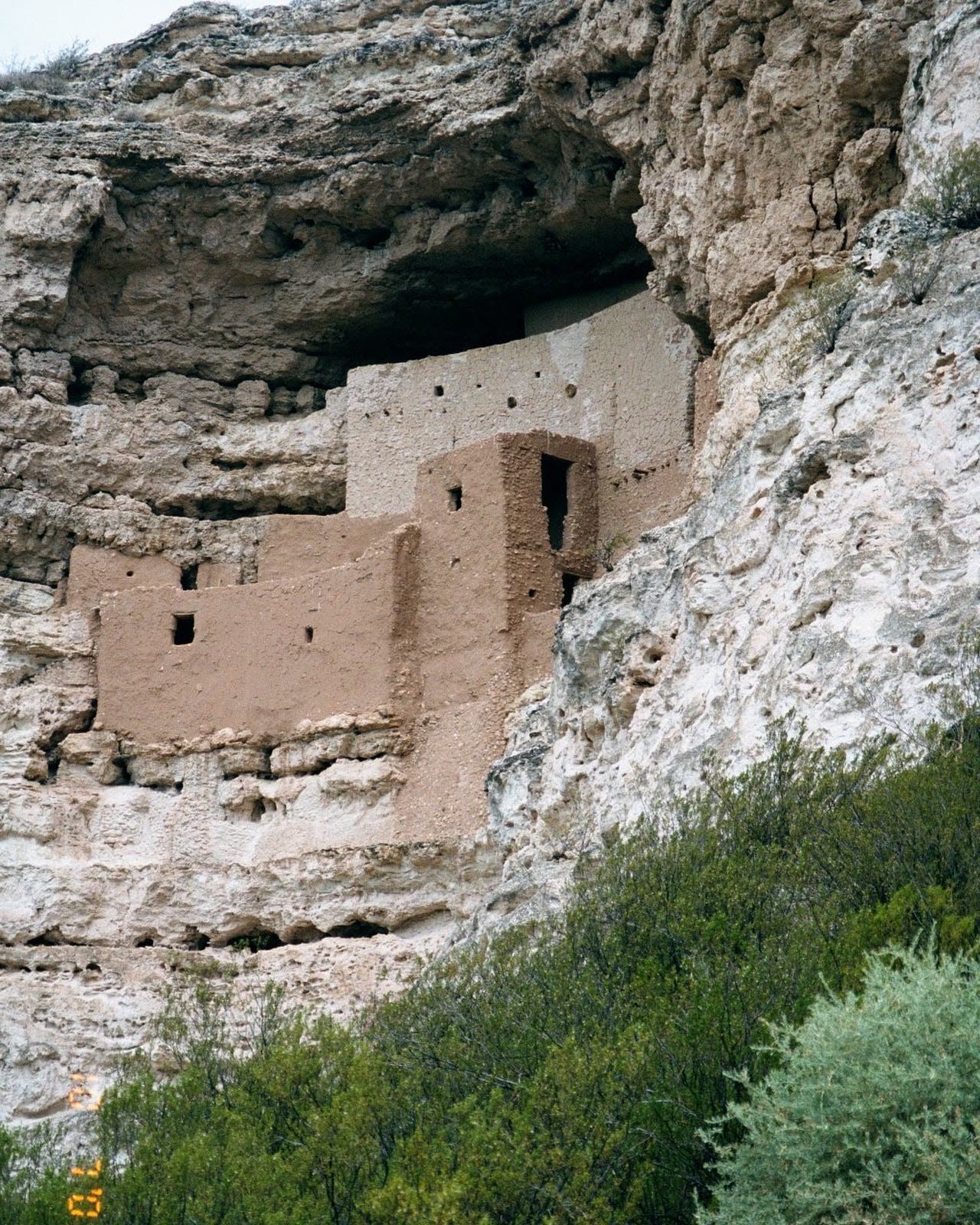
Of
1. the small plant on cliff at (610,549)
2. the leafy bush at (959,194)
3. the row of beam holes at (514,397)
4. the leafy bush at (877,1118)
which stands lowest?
the leafy bush at (877,1118)

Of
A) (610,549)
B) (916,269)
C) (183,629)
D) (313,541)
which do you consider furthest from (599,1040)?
(313,541)

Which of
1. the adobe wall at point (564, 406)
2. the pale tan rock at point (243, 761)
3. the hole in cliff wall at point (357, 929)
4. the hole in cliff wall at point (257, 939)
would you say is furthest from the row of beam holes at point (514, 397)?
the hole in cliff wall at point (257, 939)

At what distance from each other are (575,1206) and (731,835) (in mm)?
3078

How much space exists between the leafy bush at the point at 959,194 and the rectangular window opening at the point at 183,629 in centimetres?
784

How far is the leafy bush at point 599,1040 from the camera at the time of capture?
9492 mm

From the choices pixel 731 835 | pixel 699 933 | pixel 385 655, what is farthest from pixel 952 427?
pixel 385 655

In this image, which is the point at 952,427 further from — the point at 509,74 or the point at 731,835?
the point at 509,74

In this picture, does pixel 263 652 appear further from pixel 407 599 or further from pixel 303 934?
pixel 303 934

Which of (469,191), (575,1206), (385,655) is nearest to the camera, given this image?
(575,1206)

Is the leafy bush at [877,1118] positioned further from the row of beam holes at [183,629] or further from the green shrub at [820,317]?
the row of beam holes at [183,629]

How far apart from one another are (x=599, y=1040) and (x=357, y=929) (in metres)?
8.28

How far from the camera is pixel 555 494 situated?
19953 mm

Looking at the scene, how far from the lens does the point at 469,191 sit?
2159cm

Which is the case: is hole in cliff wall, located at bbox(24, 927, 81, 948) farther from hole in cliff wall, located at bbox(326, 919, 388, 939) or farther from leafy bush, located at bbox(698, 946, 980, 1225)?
leafy bush, located at bbox(698, 946, 980, 1225)
